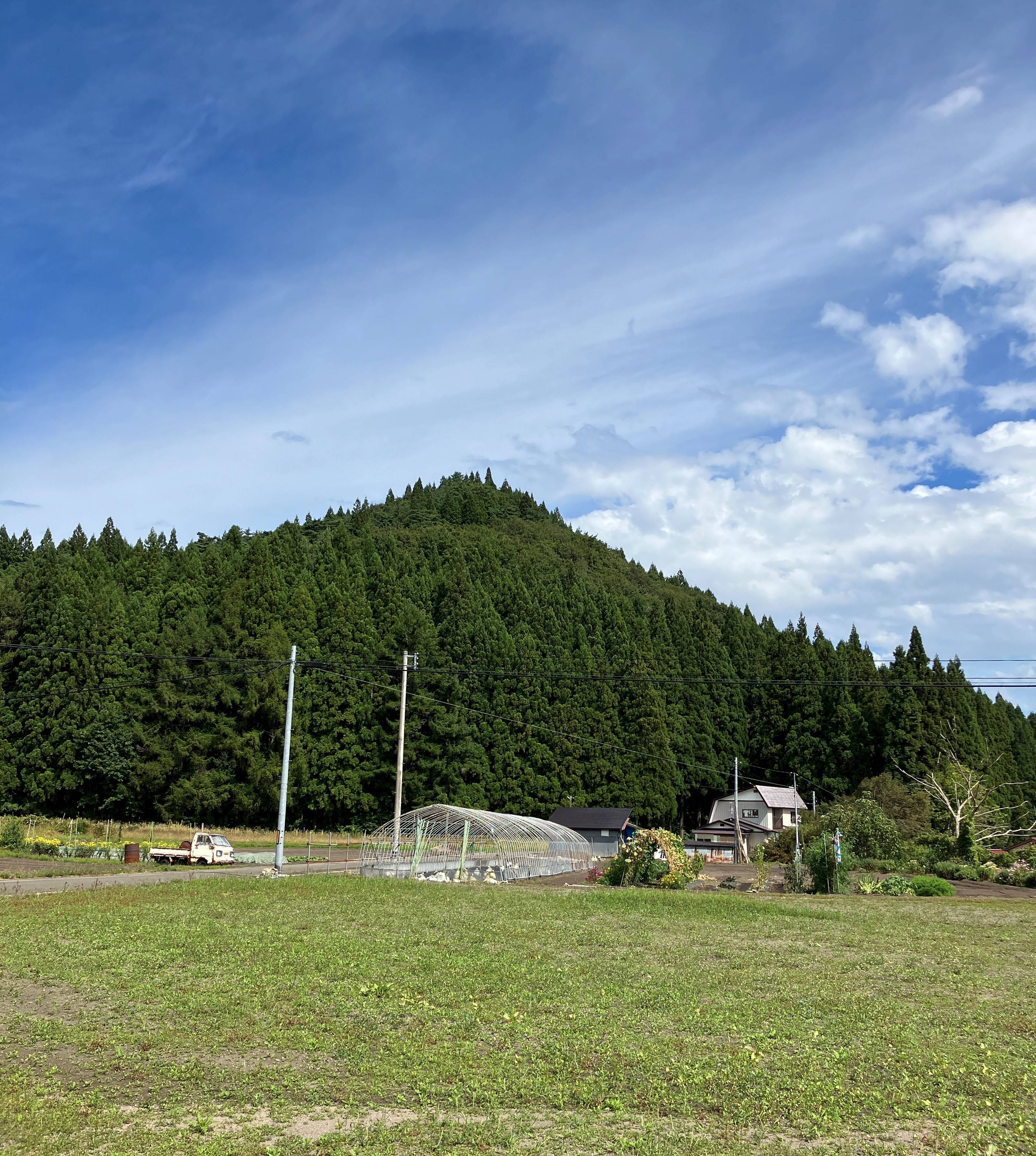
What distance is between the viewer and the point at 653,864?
87.9 feet

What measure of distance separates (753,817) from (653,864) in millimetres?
43304

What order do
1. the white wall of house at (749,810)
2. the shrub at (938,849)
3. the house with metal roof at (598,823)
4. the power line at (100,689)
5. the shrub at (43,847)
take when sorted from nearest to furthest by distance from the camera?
the shrub at (43,847) → the shrub at (938,849) → the power line at (100,689) → the house with metal roof at (598,823) → the white wall of house at (749,810)

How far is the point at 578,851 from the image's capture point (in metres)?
38.7

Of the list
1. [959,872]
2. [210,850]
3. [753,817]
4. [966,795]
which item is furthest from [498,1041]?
[753,817]

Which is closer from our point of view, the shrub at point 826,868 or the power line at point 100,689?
the shrub at point 826,868

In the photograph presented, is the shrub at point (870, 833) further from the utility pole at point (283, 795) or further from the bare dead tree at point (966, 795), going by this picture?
the utility pole at point (283, 795)

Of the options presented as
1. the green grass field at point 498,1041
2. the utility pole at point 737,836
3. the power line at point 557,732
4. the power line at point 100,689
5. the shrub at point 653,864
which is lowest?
the utility pole at point 737,836

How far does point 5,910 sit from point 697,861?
19.3m

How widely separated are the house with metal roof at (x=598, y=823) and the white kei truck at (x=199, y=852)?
25.8 metres

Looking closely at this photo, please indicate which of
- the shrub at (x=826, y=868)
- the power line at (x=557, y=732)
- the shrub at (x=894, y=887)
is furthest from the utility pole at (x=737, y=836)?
the shrub at (x=826, y=868)

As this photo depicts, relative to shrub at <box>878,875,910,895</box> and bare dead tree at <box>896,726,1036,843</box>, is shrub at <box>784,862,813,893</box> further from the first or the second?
bare dead tree at <box>896,726,1036,843</box>

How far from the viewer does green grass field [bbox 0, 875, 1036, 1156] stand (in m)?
5.71

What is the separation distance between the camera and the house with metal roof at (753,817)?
6550cm

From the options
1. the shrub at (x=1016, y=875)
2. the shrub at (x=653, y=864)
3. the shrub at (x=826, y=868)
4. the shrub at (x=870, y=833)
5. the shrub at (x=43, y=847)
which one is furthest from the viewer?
the shrub at (x=870, y=833)
